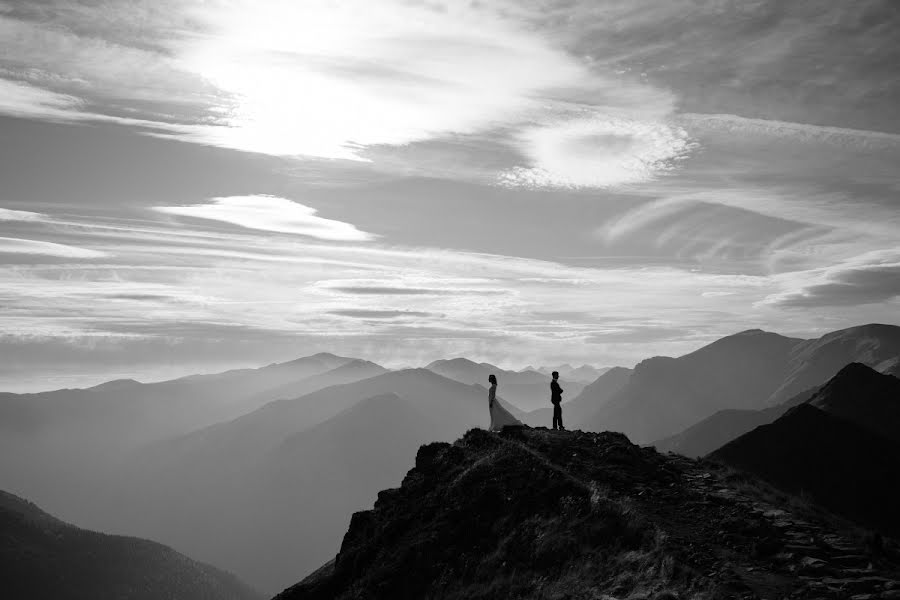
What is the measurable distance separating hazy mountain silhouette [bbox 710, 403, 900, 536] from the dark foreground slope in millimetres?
62230

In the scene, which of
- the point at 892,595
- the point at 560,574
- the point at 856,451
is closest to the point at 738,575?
the point at 892,595

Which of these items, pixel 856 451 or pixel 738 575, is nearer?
pixel 738 575

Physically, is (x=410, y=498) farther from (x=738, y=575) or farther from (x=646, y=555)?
(x=738, y=575)

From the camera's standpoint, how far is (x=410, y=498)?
132ft

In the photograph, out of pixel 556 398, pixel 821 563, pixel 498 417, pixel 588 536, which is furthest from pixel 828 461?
pixel 821 563

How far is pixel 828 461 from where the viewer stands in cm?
10119

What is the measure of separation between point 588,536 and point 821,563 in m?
7.44

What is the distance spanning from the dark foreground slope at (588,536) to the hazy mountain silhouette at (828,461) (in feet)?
204

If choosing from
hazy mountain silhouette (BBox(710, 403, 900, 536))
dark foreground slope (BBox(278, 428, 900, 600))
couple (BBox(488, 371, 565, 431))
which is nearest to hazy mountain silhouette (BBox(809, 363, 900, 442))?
hazy mountain silhouette (BBox(710, 403, 900, 536))

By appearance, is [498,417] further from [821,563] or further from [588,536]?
[821,563]

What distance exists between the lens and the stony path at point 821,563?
53.9ft

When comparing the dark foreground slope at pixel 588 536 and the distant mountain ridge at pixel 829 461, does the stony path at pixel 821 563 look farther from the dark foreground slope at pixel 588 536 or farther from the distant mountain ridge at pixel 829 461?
the distant mountain ridge at pixel 829 461

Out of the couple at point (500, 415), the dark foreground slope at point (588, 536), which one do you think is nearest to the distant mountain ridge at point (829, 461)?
the couple at point (500, 415)

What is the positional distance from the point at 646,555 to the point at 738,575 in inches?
112
